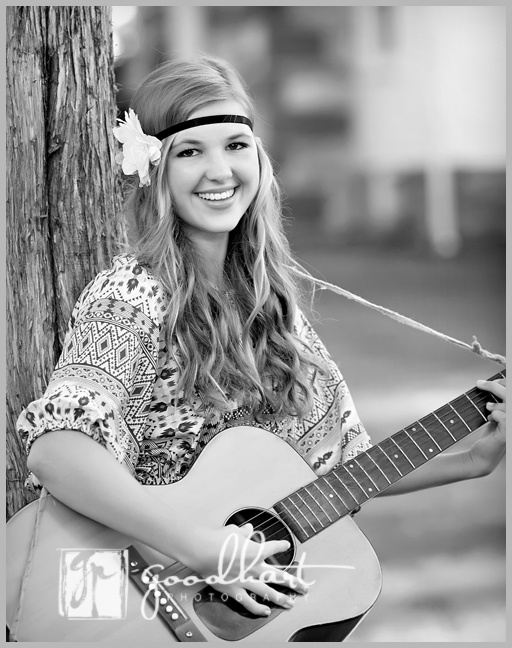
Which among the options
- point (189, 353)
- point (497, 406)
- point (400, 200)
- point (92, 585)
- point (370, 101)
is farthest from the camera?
point (400, 200)

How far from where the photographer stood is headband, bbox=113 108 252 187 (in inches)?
63.0

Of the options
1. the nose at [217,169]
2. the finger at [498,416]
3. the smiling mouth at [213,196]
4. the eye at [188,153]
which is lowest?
the finger at [498,416]

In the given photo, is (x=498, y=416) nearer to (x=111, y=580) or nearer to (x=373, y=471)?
(x=373, y=471)

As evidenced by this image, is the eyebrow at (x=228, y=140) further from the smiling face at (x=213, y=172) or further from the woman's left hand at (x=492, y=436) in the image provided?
the woman's left hand at (x=492, y=436)

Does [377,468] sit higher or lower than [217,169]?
lower

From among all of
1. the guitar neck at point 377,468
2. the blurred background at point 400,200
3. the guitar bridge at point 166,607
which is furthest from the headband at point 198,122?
the guitar bridge at point 166,607

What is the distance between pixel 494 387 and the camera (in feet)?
5.56

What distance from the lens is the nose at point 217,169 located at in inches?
63.3

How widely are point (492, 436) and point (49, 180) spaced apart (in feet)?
3.98

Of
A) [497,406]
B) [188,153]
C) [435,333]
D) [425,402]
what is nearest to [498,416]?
[497,406]

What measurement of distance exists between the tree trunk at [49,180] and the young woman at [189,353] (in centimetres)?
17

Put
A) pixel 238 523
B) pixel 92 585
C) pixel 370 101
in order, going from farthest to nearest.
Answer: pixel 370 101 → pixel 238 523 → pixel 92 585

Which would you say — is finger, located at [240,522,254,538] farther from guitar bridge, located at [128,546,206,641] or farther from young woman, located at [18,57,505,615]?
guitar bridge, located at [128,546,206,641]

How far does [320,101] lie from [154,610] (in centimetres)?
271
